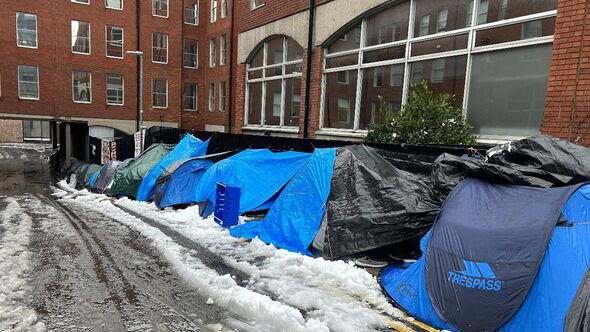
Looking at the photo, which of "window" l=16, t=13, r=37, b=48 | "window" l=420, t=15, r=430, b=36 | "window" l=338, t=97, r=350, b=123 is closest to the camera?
"window" l=420, t=15, r=430, b=36

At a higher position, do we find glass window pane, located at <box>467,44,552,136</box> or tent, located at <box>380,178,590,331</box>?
glass window pane, located at <box>467,44,552,136</box>

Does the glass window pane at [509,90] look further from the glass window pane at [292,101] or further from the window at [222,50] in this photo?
the window at [222,50]

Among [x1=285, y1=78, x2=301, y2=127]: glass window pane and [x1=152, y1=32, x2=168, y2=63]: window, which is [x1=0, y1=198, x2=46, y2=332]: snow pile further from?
[x1=152, y1=32, x2=168, y2=63]: window

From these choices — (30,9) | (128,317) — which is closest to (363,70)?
(128,317)

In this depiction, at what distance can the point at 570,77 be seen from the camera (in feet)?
19.4

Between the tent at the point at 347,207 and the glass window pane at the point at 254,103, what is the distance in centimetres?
850

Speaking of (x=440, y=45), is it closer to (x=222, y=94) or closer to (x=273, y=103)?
(x=273, y=103)

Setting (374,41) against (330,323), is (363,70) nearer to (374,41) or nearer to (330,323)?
(374,41)

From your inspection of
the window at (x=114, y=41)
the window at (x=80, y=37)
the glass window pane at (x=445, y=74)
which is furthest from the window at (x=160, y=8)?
the glass window pane at (x=445, y=74)

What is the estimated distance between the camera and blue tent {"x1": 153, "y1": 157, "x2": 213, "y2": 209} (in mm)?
9359

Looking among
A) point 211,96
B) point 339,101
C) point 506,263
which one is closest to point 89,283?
point 506,263

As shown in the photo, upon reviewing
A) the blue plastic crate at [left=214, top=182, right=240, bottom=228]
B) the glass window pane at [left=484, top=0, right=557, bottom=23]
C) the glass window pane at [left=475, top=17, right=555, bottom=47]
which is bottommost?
the blue plastic crate at [left=214, top=182, right=240, bottom=228]

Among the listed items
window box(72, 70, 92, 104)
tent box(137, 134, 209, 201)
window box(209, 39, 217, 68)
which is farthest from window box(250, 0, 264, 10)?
window box(72, 70, 92, 104)

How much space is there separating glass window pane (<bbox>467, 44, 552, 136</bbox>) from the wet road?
5948 millimetres
